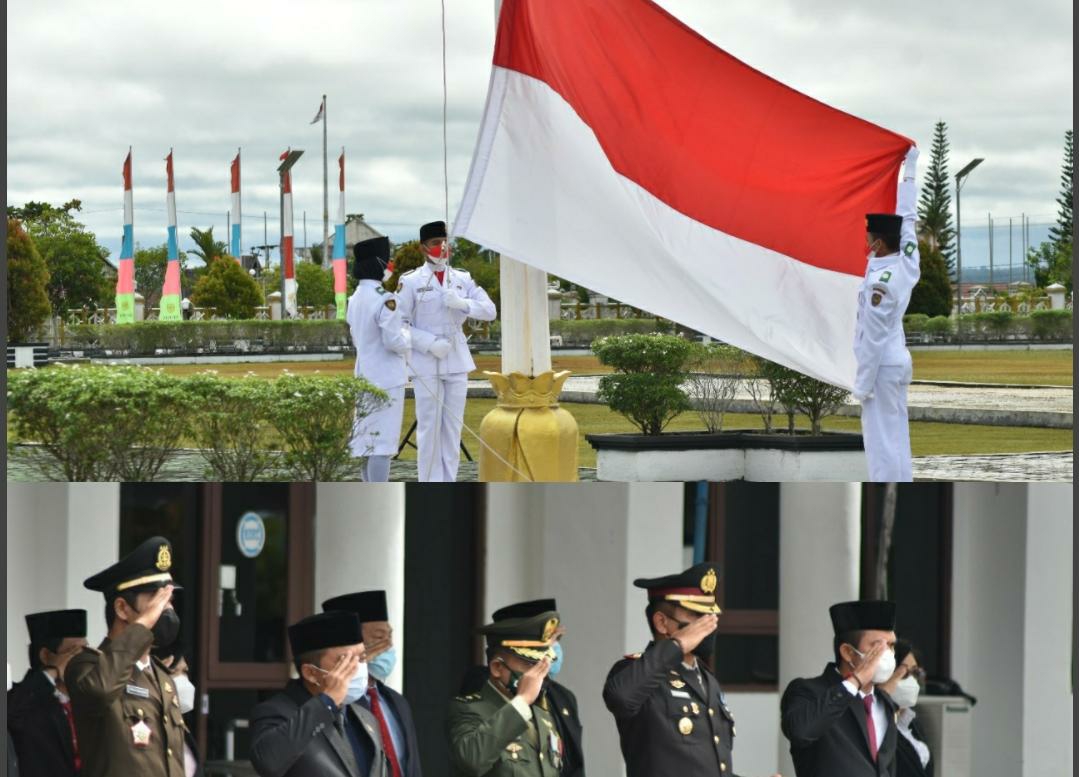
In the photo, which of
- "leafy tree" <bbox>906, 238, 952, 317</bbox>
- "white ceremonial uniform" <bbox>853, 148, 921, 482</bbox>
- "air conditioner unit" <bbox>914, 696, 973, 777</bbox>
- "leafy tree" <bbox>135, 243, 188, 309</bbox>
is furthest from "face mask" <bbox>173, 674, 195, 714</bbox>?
"leafy tree" <bbox>906, 238, 952, 317</bbox>

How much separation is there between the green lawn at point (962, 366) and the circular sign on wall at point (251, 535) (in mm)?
9724

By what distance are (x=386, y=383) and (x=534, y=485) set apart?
4.06 metres

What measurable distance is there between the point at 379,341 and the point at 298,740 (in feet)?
16.4

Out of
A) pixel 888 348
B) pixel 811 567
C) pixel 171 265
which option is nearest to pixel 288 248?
pixel 171 265

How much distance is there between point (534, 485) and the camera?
6.64m

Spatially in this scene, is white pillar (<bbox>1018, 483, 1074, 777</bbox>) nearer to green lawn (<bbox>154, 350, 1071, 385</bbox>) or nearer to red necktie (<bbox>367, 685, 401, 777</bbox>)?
red necktie (<bbox>367, 685, 401, 777</bbox>)

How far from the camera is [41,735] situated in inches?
234

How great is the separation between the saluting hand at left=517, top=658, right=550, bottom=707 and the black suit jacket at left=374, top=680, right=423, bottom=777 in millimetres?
447

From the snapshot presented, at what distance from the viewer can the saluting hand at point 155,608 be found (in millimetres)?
5945

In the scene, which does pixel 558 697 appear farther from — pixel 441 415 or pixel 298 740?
pixel 441 415

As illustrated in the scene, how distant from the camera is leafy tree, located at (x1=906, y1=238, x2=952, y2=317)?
86.7 ft

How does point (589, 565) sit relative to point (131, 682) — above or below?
above

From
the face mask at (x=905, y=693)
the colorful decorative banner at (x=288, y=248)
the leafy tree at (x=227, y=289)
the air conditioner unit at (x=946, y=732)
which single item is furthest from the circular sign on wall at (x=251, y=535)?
the leafy tree at (x=227, y=289)

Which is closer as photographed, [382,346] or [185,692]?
[185,692]
